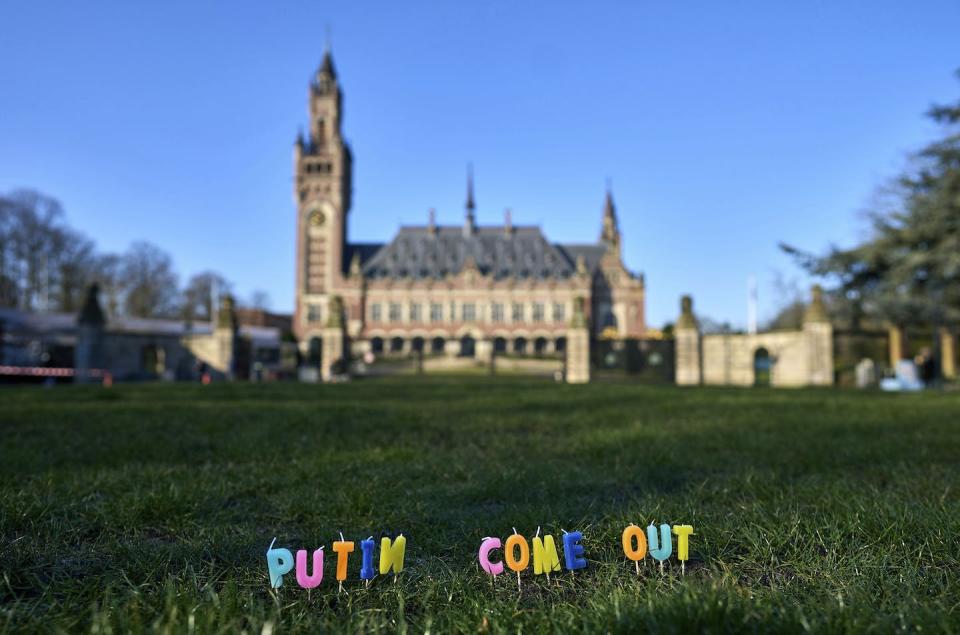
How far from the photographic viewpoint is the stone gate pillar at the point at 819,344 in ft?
72.1

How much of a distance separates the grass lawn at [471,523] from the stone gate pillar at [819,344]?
59.9 ft

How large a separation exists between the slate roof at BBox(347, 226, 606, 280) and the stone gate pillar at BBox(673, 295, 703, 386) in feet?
130

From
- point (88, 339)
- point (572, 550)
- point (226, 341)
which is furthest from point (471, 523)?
point (226, 341)

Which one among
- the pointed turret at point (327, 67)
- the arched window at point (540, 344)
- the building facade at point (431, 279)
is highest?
the pointed turret at point (327, 67)

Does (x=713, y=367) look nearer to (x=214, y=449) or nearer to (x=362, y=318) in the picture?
(x=214, y=449)

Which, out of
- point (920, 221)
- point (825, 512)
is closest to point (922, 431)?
point (825, 512)

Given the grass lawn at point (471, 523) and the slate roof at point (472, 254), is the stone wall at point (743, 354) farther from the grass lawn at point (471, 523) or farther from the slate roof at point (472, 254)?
the slate roof at point (472, 254)

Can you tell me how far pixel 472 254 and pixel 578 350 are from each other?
41732 millimetres

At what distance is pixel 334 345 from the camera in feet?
84.8

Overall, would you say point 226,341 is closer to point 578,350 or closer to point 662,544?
Result: point 578,350

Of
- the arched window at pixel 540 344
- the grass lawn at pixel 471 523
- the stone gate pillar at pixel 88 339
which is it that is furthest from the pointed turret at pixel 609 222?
the grass lawn at pixel 471 523

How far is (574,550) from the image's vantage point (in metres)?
1.93

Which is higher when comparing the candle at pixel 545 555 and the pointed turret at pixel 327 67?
the pointed turret at pixel 327 67

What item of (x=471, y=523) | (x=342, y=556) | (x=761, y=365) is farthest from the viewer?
(x=761, y=365)
